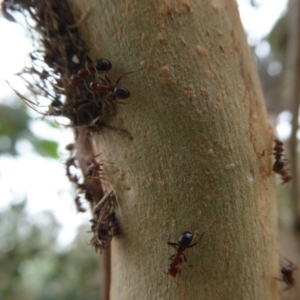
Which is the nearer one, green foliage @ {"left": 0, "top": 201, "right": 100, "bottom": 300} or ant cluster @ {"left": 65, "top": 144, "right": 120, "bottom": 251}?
ant cluster @ {"left": 65, "top": 144, "right": 120, "bottom": 251}

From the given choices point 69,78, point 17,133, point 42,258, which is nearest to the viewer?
point 69,78

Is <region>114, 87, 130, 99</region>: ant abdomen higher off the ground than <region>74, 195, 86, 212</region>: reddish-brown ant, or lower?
higher

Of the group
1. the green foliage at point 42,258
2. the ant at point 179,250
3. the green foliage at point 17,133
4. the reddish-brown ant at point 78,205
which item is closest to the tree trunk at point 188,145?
the ant at point 179,250

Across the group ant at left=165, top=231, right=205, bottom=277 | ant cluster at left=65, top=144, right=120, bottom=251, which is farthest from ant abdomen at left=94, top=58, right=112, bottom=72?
ant at left=165, top=231, right=205, bottom=277

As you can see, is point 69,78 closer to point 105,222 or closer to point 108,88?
point 108,88

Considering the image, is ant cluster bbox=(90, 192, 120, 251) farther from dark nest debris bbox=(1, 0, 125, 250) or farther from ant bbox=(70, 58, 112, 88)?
ant bbox=(70, 58, 112, 88)

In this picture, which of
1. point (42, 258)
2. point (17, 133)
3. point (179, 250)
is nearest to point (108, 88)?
point (179, 250)

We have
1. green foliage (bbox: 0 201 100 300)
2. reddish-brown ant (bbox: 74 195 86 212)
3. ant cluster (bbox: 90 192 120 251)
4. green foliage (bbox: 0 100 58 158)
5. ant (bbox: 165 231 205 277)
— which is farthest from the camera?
green foliage (bbox: 0 201 100 300)
